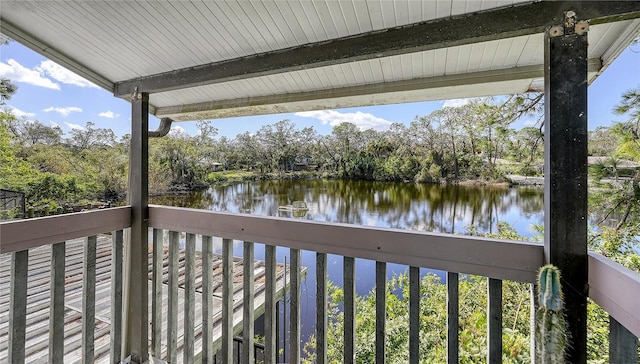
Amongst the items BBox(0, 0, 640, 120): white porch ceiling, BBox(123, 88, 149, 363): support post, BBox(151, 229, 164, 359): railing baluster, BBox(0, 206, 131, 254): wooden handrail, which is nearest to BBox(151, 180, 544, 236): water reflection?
BBox(123, 88, 149, 363): support post

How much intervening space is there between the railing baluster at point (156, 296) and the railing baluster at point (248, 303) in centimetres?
70

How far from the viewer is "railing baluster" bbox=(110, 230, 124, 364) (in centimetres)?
179

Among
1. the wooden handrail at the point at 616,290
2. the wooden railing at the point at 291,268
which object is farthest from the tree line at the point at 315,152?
the wooden handrail at the point at 616,290

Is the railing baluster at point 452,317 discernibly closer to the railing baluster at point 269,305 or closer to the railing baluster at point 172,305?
the railing baluster at point 269,305

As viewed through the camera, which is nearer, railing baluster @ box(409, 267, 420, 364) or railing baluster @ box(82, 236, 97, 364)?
railing baluster @ box(409, 267, 420, 364)

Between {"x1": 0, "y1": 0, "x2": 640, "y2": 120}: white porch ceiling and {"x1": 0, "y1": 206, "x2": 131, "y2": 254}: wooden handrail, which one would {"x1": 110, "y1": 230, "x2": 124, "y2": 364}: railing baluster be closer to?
{"x1": 0, "y1": 206, "x2": 131, "y2": 254}: wooden handrail

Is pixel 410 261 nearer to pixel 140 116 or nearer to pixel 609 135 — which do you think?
pixel 140 116

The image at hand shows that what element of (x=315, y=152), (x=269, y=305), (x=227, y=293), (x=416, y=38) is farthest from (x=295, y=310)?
(x=416, y=38)

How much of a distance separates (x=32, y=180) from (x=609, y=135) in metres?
4.60

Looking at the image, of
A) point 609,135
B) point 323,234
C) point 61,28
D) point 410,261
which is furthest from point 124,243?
point 609,135

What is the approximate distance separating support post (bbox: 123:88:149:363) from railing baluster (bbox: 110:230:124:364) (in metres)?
0.09

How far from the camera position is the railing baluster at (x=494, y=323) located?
1.17m

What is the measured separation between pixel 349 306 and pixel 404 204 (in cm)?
91

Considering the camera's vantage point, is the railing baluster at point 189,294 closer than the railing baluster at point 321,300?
No
